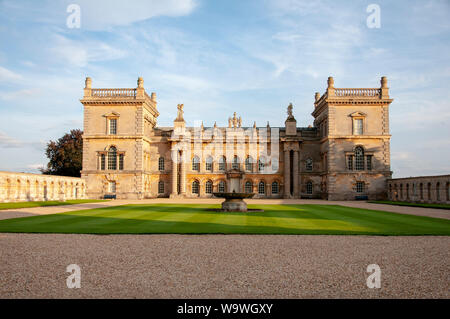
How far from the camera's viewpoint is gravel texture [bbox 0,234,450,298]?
6.16m

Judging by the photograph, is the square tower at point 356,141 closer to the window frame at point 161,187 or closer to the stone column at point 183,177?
the stone column at point 183,177

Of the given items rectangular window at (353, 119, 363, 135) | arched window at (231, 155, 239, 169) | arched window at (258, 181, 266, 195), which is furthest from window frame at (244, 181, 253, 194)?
rectangular window at (353, 119, 363, 135)

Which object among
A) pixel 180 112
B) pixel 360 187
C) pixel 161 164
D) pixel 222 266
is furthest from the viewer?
pixel 161 164

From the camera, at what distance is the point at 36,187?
108 feet

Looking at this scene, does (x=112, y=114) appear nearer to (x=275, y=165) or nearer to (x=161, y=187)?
(x=161, y=187)

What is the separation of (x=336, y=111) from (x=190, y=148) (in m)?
19.1

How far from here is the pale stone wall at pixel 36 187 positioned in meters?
28.9

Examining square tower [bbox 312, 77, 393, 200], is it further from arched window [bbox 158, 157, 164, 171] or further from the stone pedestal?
the stone pedestal

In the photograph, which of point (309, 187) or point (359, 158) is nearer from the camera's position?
point (359, 158)

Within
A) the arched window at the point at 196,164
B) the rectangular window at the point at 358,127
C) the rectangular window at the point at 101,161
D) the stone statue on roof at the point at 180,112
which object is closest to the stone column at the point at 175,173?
the arched window at the point at 196,164

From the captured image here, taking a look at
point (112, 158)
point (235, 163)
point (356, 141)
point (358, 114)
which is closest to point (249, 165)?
point (235, 163)

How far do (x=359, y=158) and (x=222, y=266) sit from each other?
38500 millimetres

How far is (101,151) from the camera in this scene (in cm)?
4416

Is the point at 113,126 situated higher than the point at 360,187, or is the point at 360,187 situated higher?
the point at 113,126
